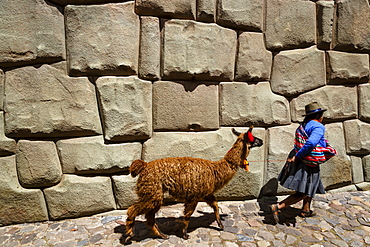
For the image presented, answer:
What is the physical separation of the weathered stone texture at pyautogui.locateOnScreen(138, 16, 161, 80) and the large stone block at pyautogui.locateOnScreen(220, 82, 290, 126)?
81cm

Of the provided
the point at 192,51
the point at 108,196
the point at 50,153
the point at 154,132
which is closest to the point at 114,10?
the point at 192,51

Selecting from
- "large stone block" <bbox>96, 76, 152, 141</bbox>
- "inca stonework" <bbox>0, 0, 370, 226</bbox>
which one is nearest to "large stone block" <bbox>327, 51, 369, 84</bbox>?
"inca stonework" <bbox>0, 0, 370, 226</bbox>

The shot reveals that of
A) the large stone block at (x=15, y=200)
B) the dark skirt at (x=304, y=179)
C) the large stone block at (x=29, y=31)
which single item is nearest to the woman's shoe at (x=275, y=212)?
the dark skirt at (x=304, y=179)

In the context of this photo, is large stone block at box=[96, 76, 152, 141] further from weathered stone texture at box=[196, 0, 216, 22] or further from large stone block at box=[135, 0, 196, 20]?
weathered stone texture at box=[196, 0, 216, 22]

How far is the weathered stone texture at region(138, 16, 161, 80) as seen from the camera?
2613 millimetres

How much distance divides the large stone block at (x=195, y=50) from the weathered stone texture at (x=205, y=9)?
2.9 inches

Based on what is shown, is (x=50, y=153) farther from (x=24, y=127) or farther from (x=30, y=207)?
(x=30, y=207)

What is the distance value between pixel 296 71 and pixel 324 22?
680 millimetres

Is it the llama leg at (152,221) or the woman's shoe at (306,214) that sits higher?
the llama leg at (152,221)

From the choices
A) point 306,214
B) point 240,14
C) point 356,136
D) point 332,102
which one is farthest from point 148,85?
point 356,136

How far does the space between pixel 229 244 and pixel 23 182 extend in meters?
2.16

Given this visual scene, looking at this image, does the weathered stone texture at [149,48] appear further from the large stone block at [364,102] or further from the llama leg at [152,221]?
the large stone block at [364,102]

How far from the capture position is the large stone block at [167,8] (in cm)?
255

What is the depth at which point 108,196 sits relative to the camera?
2.76 metres
